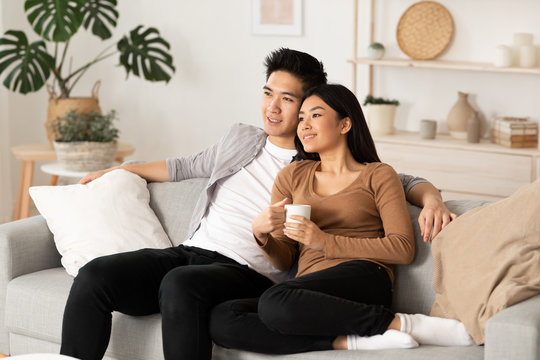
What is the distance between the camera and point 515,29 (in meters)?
4.20

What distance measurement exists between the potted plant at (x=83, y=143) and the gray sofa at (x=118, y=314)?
1323 millimetres

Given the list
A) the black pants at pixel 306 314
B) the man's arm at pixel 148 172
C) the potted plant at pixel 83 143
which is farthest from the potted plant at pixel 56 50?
the black pants at pixel 306 314

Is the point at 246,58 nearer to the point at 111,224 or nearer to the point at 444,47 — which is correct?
the point at 444,47

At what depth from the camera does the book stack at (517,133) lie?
3.98 metres

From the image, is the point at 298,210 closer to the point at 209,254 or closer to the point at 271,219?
the point at 271,219

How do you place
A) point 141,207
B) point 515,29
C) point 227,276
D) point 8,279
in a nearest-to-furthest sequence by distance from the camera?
1. point 227,276
2. point 8,279
3. point 141,207
4. point 515,29

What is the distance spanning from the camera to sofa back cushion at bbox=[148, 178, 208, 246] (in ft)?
8.87

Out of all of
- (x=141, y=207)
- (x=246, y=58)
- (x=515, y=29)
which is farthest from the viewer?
(x=246, y=58)

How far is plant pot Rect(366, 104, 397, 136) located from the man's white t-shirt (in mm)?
1891

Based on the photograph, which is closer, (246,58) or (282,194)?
(282,194)

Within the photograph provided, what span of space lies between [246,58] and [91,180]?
2.35 meters

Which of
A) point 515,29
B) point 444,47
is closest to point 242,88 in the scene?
point 444,47

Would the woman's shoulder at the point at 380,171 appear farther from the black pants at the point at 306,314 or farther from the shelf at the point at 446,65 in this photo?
the shelf at the point at 446,65

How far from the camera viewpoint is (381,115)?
14.3 ft
